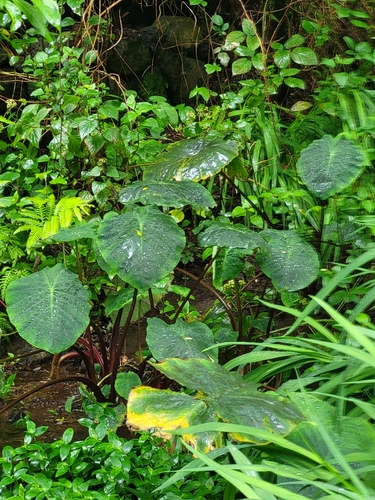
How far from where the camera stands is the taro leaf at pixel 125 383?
2.26 m

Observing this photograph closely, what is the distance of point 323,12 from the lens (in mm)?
4488

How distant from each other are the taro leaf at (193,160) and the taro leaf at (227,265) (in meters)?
0.30

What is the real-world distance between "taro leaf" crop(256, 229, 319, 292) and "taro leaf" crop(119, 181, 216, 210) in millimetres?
267

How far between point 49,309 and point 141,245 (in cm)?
33

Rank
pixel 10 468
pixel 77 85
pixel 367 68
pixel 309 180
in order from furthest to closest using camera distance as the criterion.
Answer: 1. pixel 367 68
2. pixel 77 85
3. pixel 309 180
4. pixel 10 468

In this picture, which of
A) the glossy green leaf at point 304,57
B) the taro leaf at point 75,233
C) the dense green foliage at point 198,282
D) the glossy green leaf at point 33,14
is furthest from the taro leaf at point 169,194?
the glossy green leaf at point 304,57

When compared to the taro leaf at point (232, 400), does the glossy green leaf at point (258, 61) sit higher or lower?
higher

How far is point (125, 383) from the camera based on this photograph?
229 cm

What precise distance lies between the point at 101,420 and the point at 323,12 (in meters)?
3.30

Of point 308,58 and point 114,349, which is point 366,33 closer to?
point 308,58

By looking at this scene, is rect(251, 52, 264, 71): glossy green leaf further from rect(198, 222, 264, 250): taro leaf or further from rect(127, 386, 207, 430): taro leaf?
rect(127, 386, 207, 430): taro leaf

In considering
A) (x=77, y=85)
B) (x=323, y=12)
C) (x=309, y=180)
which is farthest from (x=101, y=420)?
(x=323, y=12)

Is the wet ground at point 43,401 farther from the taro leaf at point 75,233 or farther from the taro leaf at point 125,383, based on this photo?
the taro leaf at point 75,233

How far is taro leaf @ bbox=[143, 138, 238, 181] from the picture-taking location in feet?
7.93
